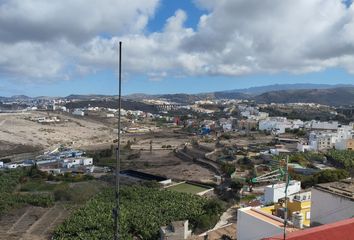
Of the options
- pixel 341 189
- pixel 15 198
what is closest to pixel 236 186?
pixel 341 189

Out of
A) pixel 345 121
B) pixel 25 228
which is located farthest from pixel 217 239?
pixel 345 121

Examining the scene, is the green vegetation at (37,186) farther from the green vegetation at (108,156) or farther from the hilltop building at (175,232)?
the hilltop building at (175,232)

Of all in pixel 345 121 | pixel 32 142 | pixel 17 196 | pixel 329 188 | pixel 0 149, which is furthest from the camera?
pixel 345 121

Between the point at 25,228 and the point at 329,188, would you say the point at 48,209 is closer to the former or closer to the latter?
the point at 25,228

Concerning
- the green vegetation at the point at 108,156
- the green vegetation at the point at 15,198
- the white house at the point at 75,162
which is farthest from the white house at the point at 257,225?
the green vegetation at the point at 108,156

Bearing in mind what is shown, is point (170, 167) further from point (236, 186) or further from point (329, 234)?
point (329, 234)

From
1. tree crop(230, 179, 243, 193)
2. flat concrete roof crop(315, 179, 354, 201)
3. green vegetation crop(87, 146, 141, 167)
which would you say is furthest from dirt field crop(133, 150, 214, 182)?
flat concrete roof crop(315, 179, 354, 201)

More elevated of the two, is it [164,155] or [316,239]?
[316,239]
